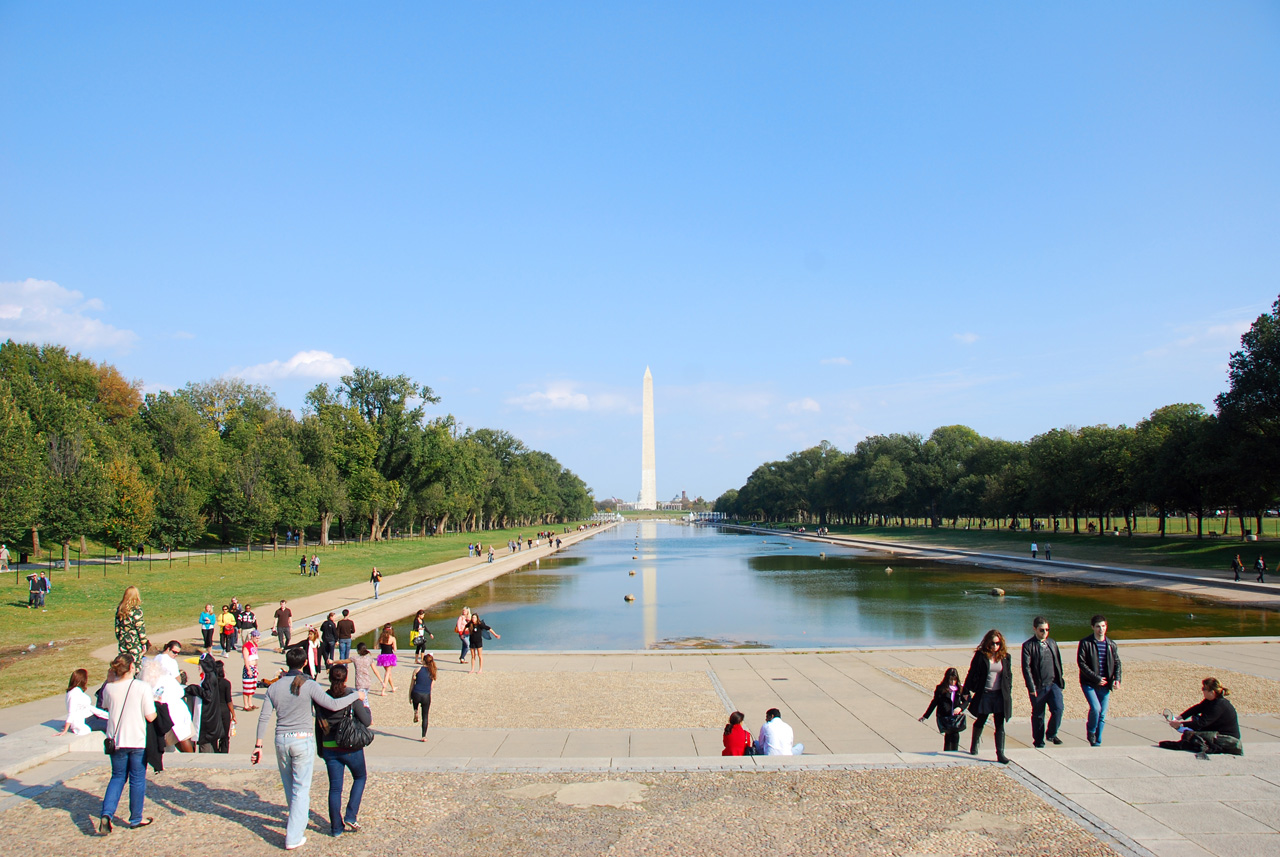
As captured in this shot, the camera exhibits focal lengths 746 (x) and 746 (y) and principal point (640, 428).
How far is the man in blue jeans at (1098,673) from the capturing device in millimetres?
11594

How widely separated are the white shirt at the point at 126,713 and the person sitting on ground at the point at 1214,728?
44.7ft

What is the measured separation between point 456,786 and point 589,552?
8594cm

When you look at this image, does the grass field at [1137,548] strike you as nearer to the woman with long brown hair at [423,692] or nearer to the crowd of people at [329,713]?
the crowd of people at [329,713]

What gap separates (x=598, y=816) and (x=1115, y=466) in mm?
82835

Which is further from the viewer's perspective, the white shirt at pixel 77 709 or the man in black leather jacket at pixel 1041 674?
the man in black leather jacket at pixel 1041 674

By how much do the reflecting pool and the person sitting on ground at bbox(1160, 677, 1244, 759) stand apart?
53.1 feet

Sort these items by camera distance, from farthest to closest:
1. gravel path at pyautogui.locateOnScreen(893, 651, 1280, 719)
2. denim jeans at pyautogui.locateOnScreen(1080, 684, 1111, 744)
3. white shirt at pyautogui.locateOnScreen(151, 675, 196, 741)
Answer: gravel path at pyautogui.locateOnScreen(893, 651, 1280, 719), denim jeans at pyautogui.locateOnScreen(1080, 684, 1111, 744), white shirt at pyautogui.locateOnScreen(151, 675, 196, 741)

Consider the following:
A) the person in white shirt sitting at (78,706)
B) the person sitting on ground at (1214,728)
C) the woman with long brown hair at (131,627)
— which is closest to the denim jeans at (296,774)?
the person in white shirt sitting at (78,706)

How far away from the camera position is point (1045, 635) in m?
11.3

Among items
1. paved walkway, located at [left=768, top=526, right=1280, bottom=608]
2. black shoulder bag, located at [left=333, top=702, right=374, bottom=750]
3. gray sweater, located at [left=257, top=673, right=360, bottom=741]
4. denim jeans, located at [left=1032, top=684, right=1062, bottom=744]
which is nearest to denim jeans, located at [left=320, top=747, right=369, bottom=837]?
black shoulder bag, located at [left=333, top=702, right=374, bottom=750]

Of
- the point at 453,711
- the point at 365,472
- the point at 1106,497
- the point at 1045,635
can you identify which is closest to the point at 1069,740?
the point at 1045,635

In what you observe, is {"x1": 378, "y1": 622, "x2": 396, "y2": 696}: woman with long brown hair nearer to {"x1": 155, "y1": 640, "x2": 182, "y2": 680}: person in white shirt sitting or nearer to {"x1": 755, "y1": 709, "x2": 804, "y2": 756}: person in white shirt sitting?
{"x1": 155, "y1": 640, "x2": 182, "y2": 680}: person in white shirt sitting

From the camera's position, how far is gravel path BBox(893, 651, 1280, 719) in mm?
14789

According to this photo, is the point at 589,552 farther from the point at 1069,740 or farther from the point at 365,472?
the point at 1069,740
